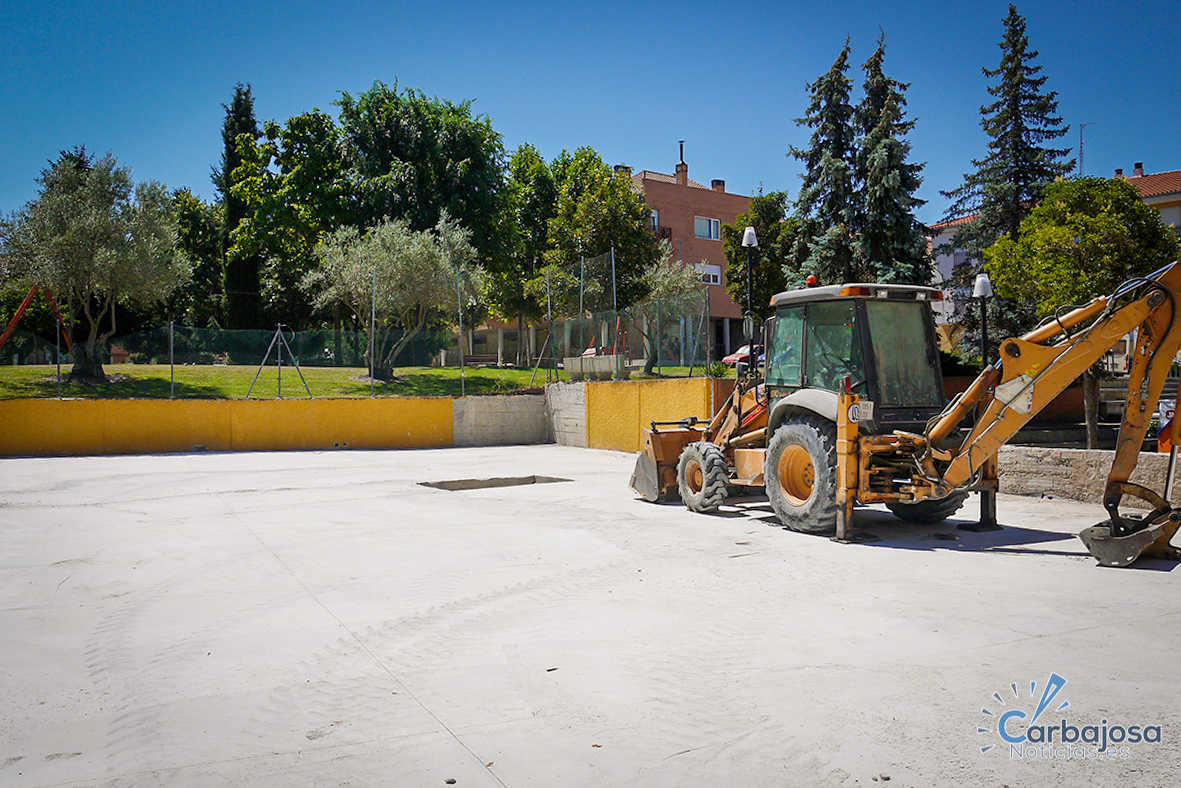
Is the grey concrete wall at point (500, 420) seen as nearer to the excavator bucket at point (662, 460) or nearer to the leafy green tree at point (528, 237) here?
the excavator bucket at point (662, 460)

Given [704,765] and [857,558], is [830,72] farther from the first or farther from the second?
[704,765]

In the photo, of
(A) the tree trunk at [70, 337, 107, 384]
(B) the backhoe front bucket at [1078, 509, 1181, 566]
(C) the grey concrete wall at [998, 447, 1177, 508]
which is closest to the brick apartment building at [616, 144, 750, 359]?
(A) the tree trunk at [70, 337, 107, 384]

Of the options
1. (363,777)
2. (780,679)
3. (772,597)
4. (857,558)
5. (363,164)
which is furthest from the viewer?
(363,164)

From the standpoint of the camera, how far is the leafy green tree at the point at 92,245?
26328mm

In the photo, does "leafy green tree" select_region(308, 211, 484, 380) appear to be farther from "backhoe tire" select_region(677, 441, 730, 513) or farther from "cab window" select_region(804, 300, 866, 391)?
"cab window" select_region(804, 300, 866, 391)

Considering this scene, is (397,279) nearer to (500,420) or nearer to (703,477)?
(500,420)

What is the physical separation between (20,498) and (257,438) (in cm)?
1050

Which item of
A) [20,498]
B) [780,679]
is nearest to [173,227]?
[20,498]

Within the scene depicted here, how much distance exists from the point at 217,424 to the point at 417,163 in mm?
17401

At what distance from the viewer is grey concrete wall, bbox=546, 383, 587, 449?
78.1 feet

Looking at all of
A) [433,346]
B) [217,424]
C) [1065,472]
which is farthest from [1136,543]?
[433,346]

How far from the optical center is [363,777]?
3406mm

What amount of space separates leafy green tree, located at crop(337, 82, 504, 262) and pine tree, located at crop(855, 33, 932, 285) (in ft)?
54.2

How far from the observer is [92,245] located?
87.6 ft
